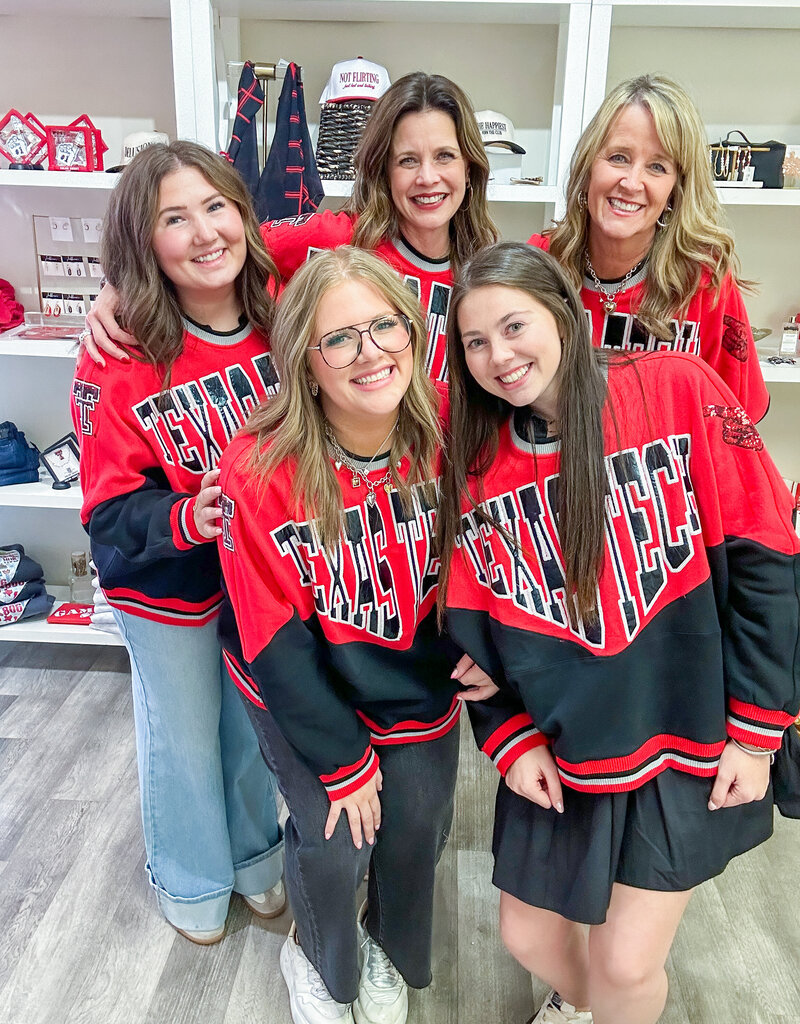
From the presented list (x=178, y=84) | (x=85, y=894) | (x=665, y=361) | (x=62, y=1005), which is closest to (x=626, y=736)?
(x=665, y=361)

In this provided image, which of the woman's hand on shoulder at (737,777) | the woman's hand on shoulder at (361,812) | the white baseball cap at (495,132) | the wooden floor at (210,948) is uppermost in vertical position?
the white baseball cap at (495,132)

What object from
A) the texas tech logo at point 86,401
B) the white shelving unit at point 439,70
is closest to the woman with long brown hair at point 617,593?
the texas tech logo at point 86,401

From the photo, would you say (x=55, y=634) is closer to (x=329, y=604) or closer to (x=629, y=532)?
(x=329, y=604)

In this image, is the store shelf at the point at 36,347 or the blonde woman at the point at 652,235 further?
the store shelf at the point at 36,347

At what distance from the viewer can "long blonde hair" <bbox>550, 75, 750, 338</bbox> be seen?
1471 mm

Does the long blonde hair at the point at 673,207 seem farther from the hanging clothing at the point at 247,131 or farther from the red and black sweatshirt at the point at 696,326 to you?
the hanging clothing at the point at 247,131

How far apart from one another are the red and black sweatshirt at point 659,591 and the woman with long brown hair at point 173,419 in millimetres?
547

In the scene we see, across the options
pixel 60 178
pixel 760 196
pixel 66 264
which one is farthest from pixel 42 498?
pixel 760 196

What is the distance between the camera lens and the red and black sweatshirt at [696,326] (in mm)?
1598

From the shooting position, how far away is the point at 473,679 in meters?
1.40

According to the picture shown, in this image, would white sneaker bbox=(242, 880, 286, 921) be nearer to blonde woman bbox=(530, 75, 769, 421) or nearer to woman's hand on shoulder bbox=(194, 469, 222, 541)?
woman's hand on shoulder bbox=(194, 469, 222, 541)

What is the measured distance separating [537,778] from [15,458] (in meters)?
2.21

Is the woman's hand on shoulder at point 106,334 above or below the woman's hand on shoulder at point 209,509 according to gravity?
above

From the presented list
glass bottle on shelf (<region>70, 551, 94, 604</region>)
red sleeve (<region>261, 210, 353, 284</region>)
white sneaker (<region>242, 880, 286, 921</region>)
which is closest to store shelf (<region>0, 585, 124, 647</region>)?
glass bottle on shelf (<region>70, 551, 94, 604</region>)
